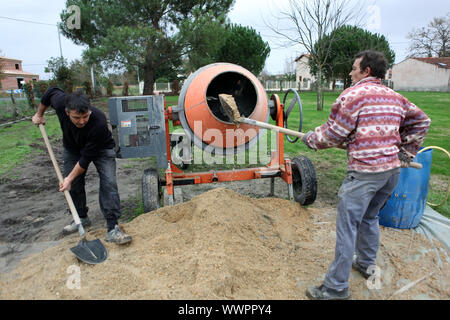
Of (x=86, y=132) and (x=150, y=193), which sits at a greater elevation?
(x=86, y=132)

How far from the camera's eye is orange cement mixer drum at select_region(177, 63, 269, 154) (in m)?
3.34

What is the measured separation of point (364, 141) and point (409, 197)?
1.46m

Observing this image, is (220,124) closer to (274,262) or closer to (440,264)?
(274,262)

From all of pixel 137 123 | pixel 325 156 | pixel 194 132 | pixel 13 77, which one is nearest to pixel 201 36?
pixel 325 156

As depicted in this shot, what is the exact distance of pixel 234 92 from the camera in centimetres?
381

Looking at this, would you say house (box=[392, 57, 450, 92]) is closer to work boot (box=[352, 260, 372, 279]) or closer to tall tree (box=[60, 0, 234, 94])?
tall tree (box=[60, 0, 234, 94])

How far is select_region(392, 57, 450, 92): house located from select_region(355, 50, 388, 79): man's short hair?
35613mm

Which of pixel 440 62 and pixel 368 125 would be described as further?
pixel 440 62

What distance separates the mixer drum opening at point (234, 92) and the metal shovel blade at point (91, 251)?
190 cm

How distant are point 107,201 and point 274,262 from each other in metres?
1.61

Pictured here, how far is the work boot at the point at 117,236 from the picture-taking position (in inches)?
108

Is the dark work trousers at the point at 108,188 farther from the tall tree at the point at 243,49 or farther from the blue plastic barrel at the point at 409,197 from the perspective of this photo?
the tall tree at the point at 243,49

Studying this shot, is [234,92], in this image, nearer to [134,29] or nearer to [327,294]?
[327,294]
